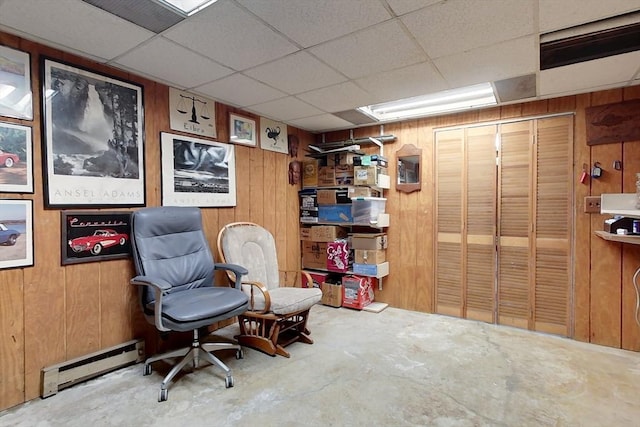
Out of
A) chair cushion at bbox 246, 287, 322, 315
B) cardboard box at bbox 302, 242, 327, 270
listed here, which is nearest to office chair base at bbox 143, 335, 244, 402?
chair cushion at bbox 246, 287, 322, 315

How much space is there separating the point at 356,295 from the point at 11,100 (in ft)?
11.6

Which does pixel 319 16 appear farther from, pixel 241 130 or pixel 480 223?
pixel 480 223

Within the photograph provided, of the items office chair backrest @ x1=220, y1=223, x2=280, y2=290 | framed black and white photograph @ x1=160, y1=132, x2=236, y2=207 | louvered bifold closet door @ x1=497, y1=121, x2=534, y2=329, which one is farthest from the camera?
louvered bifold closet door @ x1=497, y1=121, x2=534, y2=329

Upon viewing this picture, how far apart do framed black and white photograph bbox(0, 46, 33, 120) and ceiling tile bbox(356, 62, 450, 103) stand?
92.4 inches

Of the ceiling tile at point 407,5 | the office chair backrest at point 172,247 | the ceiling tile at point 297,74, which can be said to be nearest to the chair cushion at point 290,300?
the office chair backrest at point 172,247

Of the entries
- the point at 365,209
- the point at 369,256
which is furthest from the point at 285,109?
the point at 369,256

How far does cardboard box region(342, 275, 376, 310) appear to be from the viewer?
4.01 metres

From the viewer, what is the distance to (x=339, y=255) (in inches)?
162

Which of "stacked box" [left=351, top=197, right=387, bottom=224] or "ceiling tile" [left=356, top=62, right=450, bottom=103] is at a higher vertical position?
"ceiling tile" [left=356, top=62, right=450, bottom=103]

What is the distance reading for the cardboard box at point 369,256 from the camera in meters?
3.95

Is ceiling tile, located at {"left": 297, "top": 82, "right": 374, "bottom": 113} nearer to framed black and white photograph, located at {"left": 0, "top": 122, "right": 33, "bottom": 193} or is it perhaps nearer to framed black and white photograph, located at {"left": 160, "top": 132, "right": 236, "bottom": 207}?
framed black and white photograph, located at {"left": 160, "top": 132, "right": 236, "bottom": 207}

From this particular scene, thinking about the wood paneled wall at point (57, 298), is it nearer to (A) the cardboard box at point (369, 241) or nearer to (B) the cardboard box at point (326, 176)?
(B) the cardboard box at point (326, 176)

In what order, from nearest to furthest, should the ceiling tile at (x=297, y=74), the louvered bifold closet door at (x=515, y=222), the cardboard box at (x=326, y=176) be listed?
the ceiling tile at (x=297, y=74)
the louvered bifold closet door at (x=515, y=222)
the cardboard box at (x=326, y=176)

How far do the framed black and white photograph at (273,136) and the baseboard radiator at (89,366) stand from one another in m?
2.43
